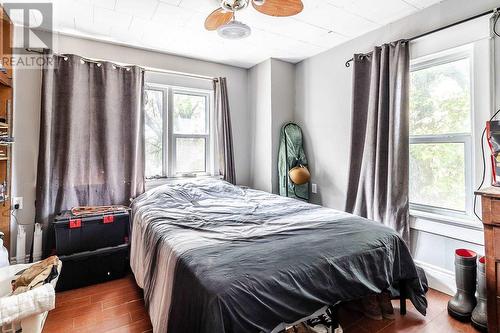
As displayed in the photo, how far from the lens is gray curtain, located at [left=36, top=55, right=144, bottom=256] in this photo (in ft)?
8.43

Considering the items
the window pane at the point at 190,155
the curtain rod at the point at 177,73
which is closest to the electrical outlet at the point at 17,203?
the window pane at the point at 190,155

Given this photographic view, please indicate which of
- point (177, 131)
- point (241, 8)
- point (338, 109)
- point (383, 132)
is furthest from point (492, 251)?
point (177, 131)

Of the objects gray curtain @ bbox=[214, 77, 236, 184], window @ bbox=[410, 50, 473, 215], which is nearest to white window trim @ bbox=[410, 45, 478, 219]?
window @ bbox=[410, 50, 473, 215]

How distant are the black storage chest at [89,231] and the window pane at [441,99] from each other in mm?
2978

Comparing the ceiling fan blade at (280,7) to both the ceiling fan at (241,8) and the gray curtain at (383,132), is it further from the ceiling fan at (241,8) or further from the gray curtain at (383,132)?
the gray curtain at (383,132)

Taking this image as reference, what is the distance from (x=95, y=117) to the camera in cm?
280

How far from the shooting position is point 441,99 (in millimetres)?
2299

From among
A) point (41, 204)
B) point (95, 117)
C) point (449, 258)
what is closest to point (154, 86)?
point (95, 117)

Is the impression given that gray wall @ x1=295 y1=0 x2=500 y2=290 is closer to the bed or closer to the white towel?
the bed

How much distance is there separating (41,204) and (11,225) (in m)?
0.33

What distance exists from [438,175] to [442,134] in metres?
0.37

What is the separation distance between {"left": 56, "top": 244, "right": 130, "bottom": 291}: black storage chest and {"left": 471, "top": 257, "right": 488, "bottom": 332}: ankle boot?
285cm

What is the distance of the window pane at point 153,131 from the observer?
3.25 meters

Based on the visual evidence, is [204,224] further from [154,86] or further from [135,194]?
[154,86]
